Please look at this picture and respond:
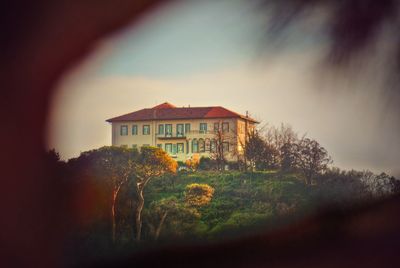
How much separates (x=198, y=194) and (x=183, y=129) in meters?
0.17

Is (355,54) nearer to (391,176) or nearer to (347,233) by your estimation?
(391,176)

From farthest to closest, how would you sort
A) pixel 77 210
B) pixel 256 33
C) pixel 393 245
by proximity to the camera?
pixel 77 210, pixel 256 33, pixel 393 245

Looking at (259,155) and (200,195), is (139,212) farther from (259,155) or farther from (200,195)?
(259,155)

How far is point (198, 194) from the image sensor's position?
4.25 feet

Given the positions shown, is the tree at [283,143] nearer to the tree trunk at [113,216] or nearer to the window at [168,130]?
the window at [168,130]

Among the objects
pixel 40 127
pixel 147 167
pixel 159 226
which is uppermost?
pixel 40 127

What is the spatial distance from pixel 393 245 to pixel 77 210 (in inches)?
29.8

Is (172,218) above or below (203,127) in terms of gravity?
below

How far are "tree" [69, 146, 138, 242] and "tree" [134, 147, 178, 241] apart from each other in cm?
2

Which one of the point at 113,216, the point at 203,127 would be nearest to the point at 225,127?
the point at 203,127

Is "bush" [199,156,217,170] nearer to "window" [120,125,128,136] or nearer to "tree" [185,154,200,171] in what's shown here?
"tree" [185,154,200,171]

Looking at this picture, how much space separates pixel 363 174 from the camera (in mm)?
1243

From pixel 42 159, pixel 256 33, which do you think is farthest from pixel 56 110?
pixel 256 33

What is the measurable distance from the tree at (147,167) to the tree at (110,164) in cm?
2
